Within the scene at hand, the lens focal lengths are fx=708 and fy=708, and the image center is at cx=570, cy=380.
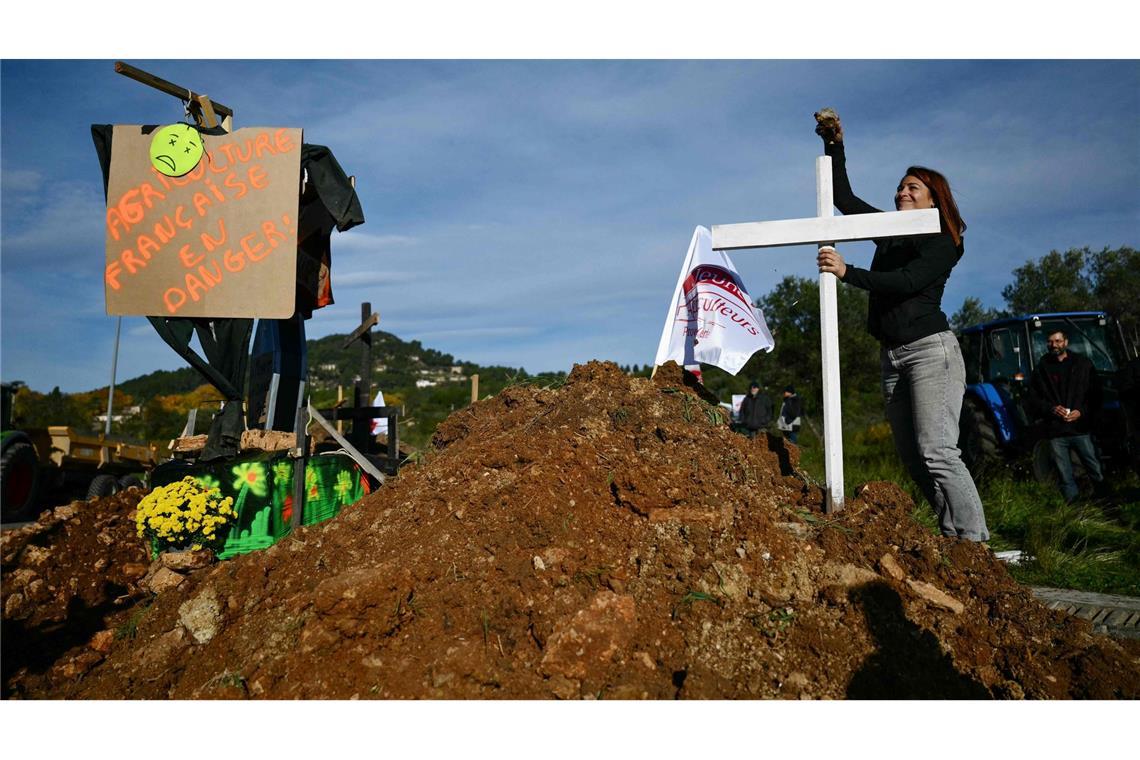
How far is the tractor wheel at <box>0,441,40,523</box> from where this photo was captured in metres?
7.84

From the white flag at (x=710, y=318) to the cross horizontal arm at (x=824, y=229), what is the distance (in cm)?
176

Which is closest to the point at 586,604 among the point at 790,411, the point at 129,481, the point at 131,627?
the point at 131,627

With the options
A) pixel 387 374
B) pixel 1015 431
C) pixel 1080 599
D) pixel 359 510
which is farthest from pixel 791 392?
pixel 387 374

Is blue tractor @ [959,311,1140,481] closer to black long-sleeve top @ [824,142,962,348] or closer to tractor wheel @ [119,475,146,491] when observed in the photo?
black long-sleeve top @ [824,142,962,348]

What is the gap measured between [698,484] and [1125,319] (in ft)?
91.8

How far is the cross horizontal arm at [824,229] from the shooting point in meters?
3.23

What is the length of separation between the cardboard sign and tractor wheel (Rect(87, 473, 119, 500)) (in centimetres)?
615

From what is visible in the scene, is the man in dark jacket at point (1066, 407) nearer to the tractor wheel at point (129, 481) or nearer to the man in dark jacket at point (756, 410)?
the man in dark jacket at point (756, 410)

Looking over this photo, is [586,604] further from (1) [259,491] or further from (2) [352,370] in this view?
(2) [352,370]

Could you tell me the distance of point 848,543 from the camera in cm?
294

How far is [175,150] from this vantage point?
3.96m

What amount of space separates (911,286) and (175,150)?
3927 mm

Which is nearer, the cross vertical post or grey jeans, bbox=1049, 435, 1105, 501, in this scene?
the cross vertical post

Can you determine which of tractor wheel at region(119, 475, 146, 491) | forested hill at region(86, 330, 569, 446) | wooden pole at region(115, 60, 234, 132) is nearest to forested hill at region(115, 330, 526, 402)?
forested hill at region(86, 330, 569, 446)
